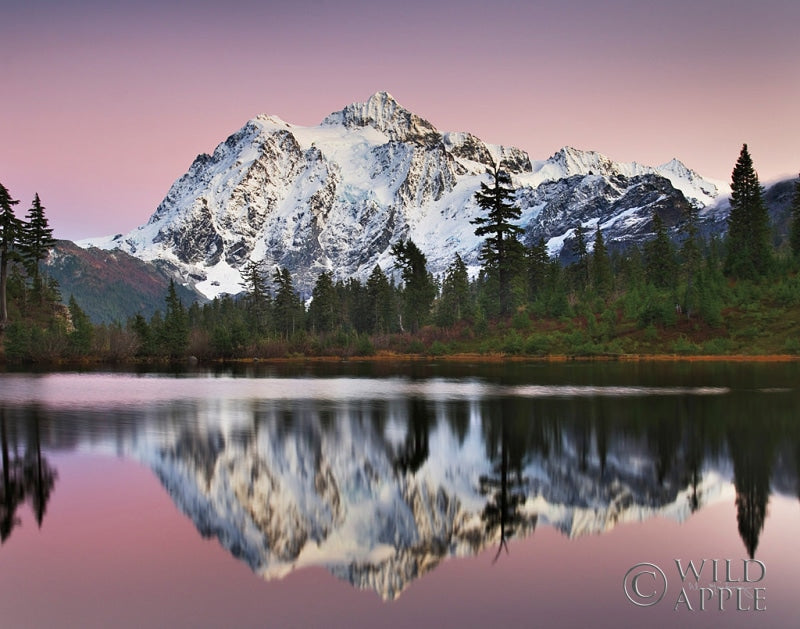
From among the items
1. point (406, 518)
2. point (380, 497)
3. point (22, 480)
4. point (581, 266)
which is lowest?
point (406, 518)

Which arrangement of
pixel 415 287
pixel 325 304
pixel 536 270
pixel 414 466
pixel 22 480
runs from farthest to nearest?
pixel 325 304 → pixel 536 270 → pixel 415 287 → pixel 414 466 → pixel 22 480

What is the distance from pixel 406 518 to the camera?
15.9 m

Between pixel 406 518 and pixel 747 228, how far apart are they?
88.6 m

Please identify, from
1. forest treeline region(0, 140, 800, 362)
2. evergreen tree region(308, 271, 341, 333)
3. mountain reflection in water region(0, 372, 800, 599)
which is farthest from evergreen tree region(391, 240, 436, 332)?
mountain reflection in water region(0, 372, 800, 599)

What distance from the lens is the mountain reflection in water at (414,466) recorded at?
14.7 metres

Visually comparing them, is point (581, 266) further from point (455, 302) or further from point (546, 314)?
point (546, 314)

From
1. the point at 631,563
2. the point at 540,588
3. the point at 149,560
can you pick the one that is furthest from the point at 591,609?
the point at 149,560

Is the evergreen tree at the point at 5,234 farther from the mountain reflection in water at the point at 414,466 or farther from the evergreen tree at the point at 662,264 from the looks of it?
the evergreen tree at the point at 662,264

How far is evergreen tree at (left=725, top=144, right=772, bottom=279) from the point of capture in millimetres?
88438

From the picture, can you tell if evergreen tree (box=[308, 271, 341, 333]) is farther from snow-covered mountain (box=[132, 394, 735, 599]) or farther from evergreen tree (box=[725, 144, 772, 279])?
snow-covered mountain (box=[132, 394, 735, 599])

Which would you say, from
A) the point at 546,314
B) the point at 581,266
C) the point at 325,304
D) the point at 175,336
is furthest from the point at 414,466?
the point at 325,304

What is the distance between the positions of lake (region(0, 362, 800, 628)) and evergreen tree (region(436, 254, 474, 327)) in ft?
235

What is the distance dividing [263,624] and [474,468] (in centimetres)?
1104

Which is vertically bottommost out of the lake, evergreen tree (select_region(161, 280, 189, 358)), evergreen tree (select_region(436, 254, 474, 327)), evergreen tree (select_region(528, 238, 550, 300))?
the lake
